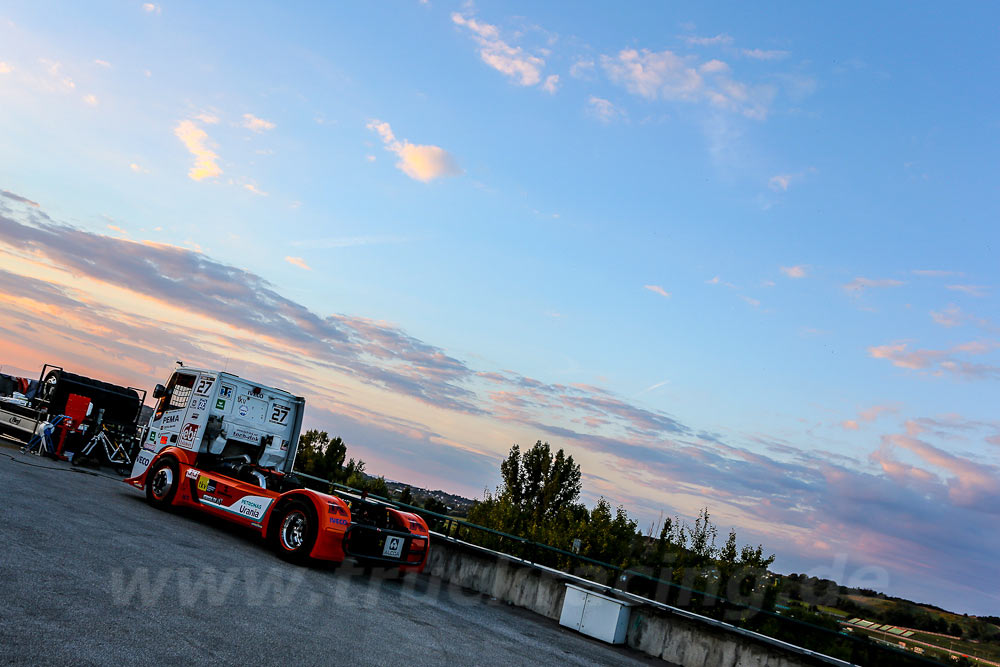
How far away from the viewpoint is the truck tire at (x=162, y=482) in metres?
13.4

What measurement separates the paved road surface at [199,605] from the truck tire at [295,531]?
0.72 ft

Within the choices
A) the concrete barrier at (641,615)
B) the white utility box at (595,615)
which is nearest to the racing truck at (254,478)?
the concrete barrier at (641,615)

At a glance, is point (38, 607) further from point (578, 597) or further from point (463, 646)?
point (578, 597)

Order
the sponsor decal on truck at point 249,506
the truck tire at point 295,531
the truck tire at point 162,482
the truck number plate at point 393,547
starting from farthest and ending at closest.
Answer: the truck tire at point 162,482 → the sponsor decal on truck at point 249,506 → the truck number plate at point 393,547 → the truck tire at point 295,531

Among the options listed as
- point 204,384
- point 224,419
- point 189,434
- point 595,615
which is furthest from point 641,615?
point 204,384

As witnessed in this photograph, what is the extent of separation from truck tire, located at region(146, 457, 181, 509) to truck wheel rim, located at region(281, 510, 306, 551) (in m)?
3.29

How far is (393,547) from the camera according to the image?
1177 cm

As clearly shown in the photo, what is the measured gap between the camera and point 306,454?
41.1 meters

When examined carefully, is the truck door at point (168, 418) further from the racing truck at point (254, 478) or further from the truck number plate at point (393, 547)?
the truck number plate at point (393, 547)

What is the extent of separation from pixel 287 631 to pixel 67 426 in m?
16.0

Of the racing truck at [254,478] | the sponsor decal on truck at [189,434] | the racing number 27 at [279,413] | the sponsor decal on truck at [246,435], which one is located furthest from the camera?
Result: the racing number 27 at [279,413]

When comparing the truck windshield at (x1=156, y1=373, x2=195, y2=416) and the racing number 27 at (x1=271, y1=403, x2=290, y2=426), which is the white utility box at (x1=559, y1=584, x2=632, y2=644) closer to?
the racing number 27 at (x1=271, y1=403, x2=290, y2=426)

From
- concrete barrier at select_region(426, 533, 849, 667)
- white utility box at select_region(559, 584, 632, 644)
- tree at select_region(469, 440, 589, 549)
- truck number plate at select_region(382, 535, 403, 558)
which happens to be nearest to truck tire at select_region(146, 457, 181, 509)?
truck number plate at select_region(382, 535, 403, 558)

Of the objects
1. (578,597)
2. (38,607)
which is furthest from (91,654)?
(578,597)
